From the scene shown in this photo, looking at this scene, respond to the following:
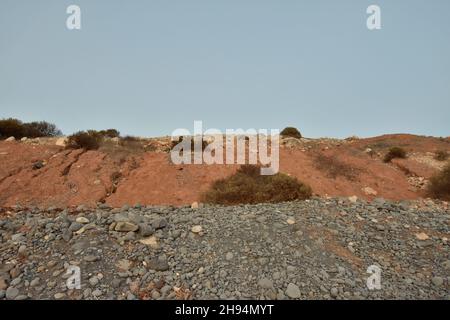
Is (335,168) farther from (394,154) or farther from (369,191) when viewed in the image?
(394,154)

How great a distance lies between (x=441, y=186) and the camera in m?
9.92

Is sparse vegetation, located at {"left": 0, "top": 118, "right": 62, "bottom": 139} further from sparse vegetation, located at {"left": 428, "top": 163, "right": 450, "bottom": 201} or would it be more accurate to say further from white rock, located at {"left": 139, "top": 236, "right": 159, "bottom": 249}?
sparse vegetation, located at {"left": 428, "top": 163, "right": 450, "bottom": 201}

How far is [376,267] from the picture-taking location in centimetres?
501

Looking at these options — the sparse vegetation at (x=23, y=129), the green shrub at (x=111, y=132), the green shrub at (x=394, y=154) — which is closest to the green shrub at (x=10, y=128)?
the sparse vegetation at (x=23, y=129)

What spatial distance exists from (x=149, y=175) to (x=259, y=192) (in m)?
4.03

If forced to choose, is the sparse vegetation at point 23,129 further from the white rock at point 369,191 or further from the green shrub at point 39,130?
the white rock at point 369,191

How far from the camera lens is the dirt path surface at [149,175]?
9430 mm

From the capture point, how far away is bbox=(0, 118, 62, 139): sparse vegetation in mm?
15203

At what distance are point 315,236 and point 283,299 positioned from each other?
1.74m

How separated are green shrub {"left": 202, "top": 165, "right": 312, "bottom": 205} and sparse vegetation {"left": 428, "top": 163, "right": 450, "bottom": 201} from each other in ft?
13.8

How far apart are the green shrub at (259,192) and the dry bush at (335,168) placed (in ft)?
11.3

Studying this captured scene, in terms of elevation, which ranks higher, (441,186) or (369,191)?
(441,186)

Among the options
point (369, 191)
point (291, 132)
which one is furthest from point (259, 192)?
point (291, 132)

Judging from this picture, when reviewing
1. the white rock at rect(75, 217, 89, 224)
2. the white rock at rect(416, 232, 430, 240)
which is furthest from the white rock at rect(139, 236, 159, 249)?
the white rock at rect(416, 232, 430, 240)
